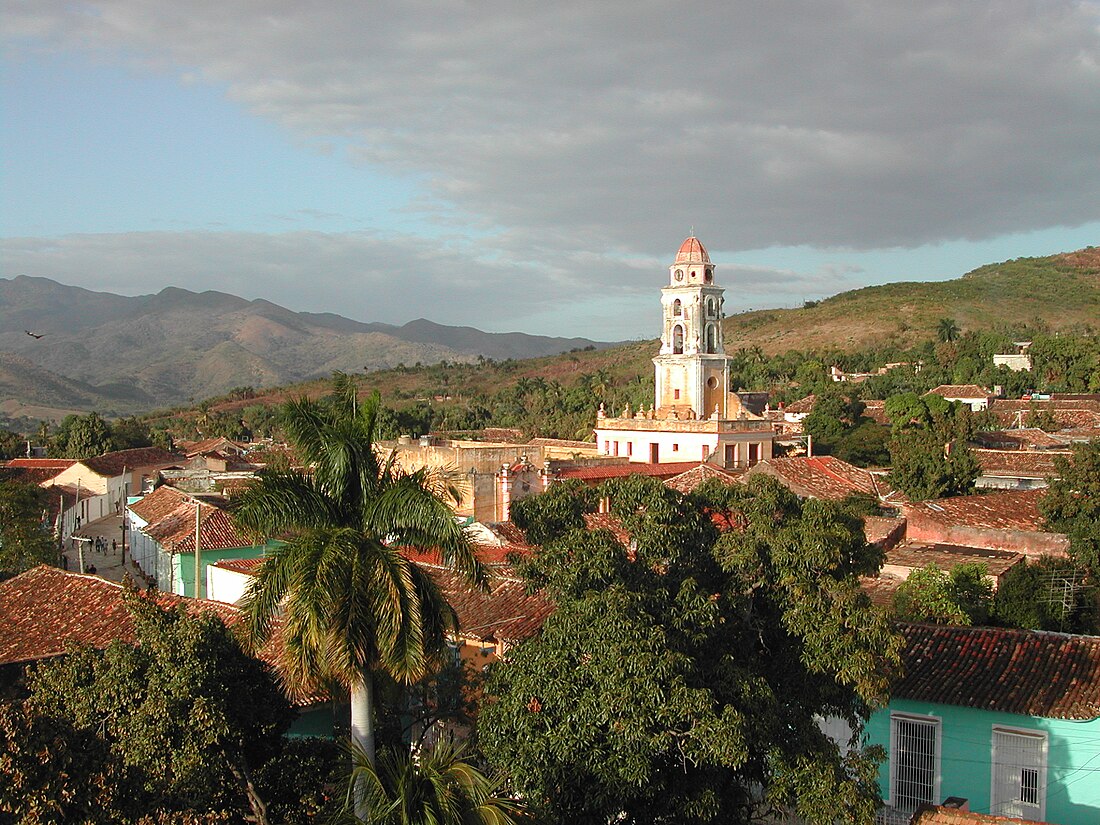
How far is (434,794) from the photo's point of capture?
29.1 feet

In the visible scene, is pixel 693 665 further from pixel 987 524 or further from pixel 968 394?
pixel 968 394

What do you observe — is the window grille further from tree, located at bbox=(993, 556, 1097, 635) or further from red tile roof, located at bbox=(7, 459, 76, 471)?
red tile roof, located at bbox=(7, 459, 76, 471)

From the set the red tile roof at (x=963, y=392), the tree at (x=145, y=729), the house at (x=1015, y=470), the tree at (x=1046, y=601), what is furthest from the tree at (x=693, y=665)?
the red tile roof at (x=963, y=392)

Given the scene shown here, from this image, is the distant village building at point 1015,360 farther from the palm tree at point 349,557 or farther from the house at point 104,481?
A: the palm tree at point 349,557

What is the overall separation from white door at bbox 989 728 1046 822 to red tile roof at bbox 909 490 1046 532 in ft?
36.1

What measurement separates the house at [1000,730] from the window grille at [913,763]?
0.01 meters

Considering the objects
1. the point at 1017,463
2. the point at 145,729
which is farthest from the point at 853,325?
the point at 145,729

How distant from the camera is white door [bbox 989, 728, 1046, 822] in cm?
1205

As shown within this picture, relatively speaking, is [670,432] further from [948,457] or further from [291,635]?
[291,635]

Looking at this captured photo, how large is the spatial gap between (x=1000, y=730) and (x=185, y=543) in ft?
57.2

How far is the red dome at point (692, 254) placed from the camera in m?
46.4

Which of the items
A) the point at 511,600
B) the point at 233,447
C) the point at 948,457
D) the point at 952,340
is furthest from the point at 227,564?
the point at 952,340

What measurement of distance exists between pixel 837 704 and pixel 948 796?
143 inches

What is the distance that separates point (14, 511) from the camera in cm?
2338
